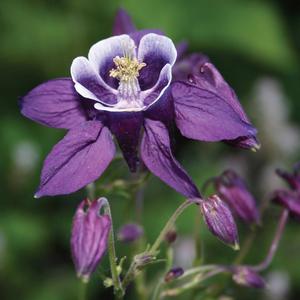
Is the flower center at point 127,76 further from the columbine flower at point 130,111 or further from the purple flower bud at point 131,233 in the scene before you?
the purple flower bud at point 131,233

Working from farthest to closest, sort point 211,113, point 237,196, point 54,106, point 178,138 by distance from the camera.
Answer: point 178,138
point 237,196
point 54,106
point 211,113

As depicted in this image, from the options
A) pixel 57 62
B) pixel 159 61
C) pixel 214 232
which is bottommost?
pixel 57 62

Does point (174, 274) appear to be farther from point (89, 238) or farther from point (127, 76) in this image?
point (127, 76)

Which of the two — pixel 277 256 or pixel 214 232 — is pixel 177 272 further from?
pixel 277 256

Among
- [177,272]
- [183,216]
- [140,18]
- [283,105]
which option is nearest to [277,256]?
[183,216]

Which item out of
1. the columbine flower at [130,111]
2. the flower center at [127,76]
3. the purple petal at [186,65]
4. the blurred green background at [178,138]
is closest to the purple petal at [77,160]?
the columbine flower at [130,111]

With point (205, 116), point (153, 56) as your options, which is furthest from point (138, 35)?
point (205, 116)

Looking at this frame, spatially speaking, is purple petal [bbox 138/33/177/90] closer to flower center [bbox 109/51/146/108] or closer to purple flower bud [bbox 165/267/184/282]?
flower center [bbox 109/51/146/108]
